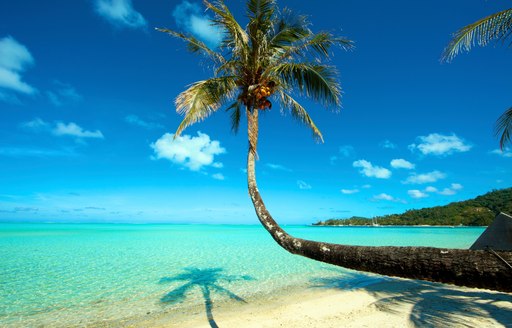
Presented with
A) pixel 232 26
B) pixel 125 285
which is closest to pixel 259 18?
pixel 232 26

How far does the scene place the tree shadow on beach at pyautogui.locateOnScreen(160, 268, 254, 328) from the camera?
9.04m

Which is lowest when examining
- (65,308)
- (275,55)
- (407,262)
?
(65,308)

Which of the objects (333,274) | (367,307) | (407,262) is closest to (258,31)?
(407,262)

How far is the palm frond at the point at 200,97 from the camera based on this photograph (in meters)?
5.61

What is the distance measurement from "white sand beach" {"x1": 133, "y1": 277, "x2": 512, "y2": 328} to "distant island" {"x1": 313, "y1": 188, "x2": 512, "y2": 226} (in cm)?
6121

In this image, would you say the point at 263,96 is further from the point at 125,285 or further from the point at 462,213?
the point at 462,213

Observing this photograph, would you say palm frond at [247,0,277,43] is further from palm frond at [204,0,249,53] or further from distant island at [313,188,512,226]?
distant island at [313,188,512,226]

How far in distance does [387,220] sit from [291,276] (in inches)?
4908

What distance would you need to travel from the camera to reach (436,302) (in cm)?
768

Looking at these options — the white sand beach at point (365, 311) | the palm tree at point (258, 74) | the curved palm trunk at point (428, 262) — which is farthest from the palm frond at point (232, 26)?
the white sand beach at point (365, 311)

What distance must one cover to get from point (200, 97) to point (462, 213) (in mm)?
103031

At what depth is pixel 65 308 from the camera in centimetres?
834

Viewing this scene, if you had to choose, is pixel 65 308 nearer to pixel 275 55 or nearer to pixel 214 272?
pixel 214 272

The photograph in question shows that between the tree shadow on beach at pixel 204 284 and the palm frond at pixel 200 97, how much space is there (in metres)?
5.12
